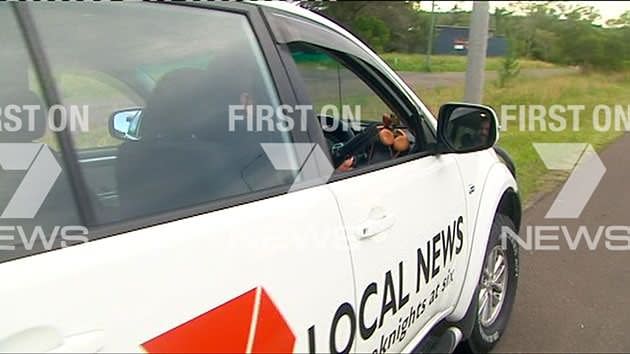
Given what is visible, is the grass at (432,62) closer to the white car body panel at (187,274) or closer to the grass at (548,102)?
the grass at (548,102)

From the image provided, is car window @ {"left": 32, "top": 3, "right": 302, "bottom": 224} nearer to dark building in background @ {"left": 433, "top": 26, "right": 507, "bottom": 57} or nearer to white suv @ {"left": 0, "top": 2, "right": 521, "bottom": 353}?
white suv @ {"left": 0, "top": 2, "right": 521, "bottom": 353}

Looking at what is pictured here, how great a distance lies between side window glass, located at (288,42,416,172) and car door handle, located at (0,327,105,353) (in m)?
1.11

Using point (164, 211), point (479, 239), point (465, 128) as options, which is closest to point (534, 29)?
point (479, 239)

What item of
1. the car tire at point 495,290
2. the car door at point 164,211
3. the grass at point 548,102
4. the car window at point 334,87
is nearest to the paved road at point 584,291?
the car tire at point 495,290

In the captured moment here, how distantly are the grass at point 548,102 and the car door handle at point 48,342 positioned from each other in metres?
2.13

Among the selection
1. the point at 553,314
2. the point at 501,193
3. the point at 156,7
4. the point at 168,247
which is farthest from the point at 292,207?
the point at 553,314

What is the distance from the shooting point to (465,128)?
253cm

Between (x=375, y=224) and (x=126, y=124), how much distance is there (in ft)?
2.83

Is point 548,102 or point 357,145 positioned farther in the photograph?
point 548,102

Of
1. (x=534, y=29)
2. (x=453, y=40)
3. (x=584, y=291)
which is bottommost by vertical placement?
(x=584, y=291)

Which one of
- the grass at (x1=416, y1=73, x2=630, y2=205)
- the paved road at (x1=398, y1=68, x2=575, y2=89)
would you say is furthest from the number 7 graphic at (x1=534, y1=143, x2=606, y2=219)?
the paved road at (x1=398, y1=68, x2=575, y2=89)

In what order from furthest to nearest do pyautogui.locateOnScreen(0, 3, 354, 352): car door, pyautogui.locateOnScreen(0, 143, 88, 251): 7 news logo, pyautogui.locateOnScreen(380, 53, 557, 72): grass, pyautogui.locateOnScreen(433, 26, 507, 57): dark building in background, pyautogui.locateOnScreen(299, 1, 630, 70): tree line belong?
pyautogui.locateOnScreen(433, 26, 507, 57): dark building in background, pyautogui.locateOnScreen(299, 1, 630, 70): tree line, pyautogui.locateOnScreen(380, 53, 557, 72): grass, pyautogui.locateOnScreen(0, 143, 88, 251): 7 news logo, pyautogui.locateOnScreen(0, 3, 354, 352): car door

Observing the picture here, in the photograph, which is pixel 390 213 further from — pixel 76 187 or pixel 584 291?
pixel 584 291

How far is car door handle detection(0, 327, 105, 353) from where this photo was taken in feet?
3.44
